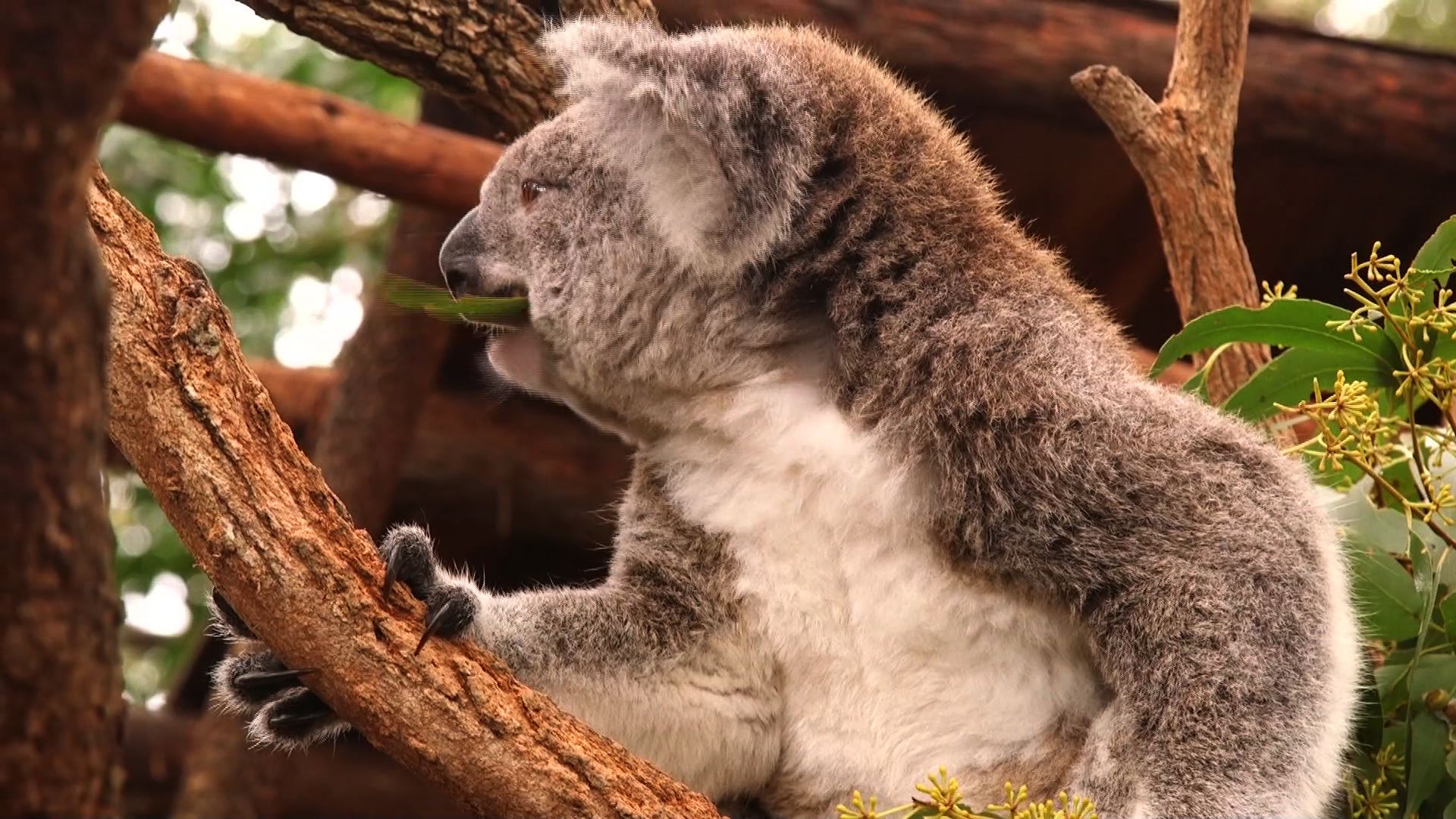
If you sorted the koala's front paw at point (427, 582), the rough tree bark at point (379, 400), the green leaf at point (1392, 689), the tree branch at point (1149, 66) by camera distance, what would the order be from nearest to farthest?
1. the koala's front paw at point (427, 582)
2. the green leaf at point (1392, 689)
3. the tree branch at point (1149, 66)
4. the rough tree bark at point (379, 400)

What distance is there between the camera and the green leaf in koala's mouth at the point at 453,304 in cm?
248

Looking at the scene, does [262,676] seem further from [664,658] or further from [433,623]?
[664,658]

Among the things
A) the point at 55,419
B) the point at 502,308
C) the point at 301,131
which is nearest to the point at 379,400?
the point at 301,131

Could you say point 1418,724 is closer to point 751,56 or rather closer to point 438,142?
point 751,56

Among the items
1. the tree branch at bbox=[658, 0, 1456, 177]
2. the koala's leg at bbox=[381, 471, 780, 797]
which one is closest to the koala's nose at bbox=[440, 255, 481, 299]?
the koala's leg at bbox=[381, 471, 780, 797]

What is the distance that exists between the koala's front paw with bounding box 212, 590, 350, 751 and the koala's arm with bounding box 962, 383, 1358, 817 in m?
1.01

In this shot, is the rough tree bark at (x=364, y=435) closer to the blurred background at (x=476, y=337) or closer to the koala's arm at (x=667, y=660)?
the blurred background at (x=476, y=337)

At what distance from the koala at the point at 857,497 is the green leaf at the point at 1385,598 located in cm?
40

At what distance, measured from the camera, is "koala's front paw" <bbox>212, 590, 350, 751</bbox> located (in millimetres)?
2162

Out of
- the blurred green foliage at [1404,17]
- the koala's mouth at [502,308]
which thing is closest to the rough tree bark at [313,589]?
the koala's mouth at [502,308]

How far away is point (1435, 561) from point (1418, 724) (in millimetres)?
303

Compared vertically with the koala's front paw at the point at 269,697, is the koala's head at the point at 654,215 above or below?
above

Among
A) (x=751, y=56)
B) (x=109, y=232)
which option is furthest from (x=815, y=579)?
(x=109, y=232)

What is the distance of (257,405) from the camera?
197cm
